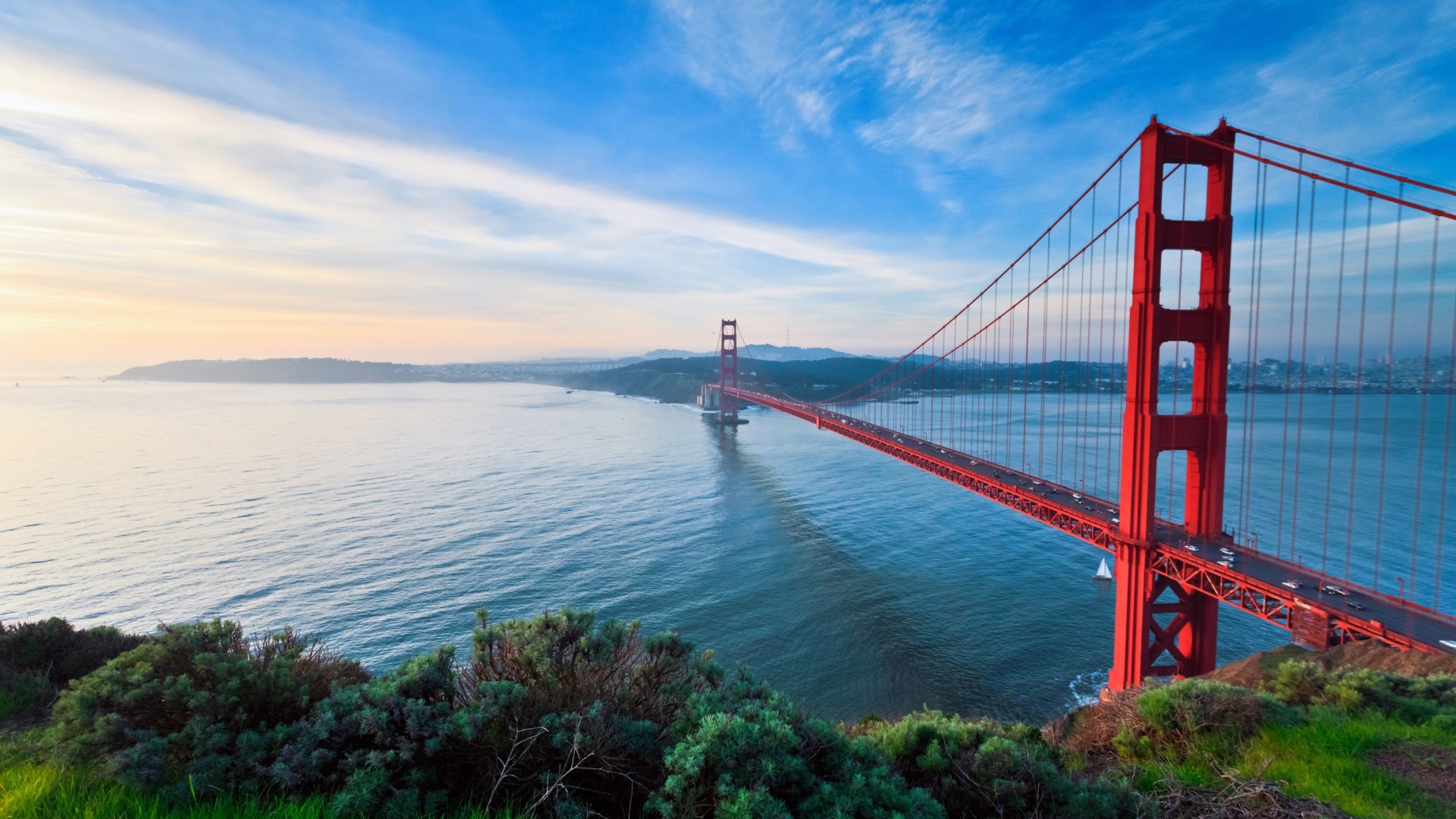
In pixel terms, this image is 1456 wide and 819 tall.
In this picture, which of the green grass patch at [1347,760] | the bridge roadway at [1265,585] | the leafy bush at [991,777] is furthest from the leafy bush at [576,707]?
the bridge roadway at [1265,585]

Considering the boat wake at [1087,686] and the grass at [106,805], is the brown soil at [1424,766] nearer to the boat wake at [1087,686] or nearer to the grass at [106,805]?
the grass at [106,805]

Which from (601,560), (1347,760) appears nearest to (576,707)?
(1347,760)

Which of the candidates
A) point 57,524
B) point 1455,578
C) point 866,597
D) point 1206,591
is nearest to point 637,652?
point 1206,591

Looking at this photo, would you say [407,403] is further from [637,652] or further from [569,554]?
[637,652]

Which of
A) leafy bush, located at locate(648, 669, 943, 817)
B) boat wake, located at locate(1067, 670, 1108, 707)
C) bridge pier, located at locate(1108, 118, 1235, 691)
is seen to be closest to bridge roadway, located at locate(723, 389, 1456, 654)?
bridge pier, located at locate(1108, 118, 1235, 691)

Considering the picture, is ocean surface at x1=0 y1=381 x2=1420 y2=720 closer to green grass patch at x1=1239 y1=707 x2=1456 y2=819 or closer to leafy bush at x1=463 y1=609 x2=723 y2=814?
green grass patch at x1=1239 y1=707 x2=1456 y2=819
